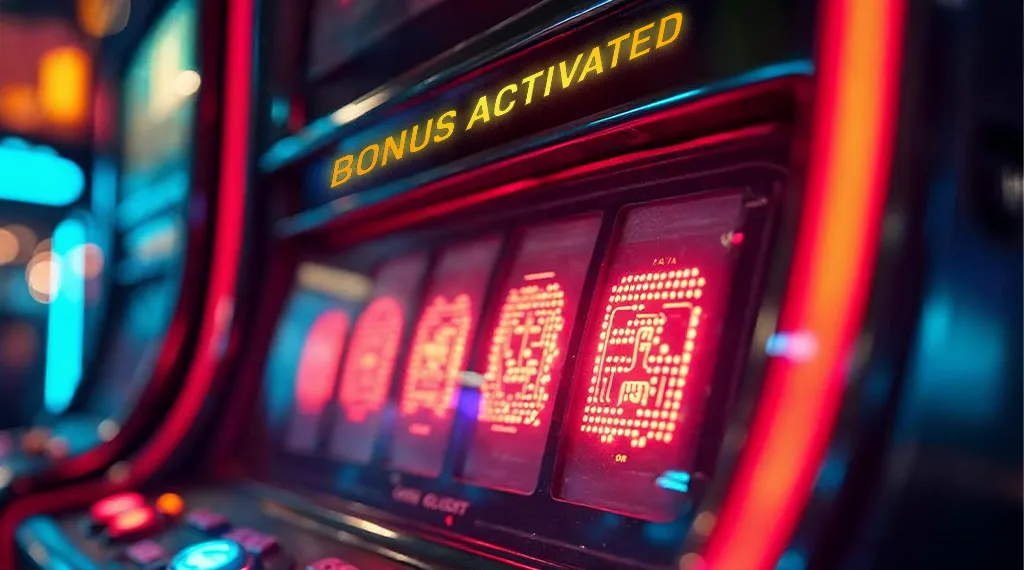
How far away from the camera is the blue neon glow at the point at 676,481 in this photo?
704 millimetres

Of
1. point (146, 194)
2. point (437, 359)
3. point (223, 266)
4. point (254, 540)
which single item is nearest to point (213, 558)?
point (254, 540)

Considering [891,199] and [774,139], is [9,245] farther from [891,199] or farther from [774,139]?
[891,199]

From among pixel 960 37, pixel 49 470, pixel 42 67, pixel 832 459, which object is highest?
pixel 42 67

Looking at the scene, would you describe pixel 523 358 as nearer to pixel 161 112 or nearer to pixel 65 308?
pixel 161 112

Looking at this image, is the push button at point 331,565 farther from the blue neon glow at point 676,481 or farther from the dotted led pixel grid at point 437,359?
the blue neon glow at point 676,481

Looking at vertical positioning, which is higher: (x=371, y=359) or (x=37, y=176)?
(x=37, y=176)

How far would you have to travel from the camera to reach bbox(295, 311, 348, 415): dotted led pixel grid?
1.30 meters

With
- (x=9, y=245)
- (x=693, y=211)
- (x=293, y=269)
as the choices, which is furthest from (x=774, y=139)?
(x=9, y=245)

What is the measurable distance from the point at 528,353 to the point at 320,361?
Result: 50cm

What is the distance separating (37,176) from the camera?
8.25 feet

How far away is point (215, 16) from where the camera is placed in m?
1.52

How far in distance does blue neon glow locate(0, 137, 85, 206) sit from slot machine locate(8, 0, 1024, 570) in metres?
1.36

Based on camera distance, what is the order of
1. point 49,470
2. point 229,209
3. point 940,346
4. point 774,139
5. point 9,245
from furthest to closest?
point 9,245 < point 229,209 < point 49,470 < point 774,139 < point 940,346

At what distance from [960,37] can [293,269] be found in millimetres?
1139
